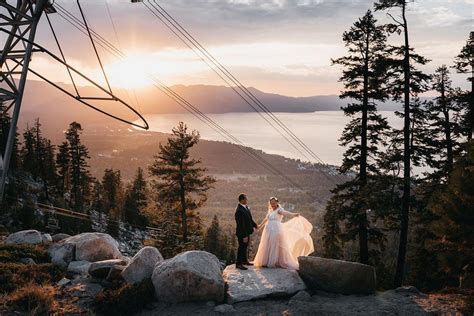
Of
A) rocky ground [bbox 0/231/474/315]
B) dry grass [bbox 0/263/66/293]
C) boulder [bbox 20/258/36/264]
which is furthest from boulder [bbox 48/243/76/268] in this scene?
rocky ground [bbox 0/231/474/315]

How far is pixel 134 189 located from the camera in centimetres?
7388

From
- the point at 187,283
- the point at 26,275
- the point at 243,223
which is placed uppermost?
the point at 243,223

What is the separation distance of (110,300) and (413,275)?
22.7 meters

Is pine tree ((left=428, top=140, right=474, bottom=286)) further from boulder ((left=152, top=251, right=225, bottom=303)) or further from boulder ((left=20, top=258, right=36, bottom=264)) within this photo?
boulder ((left=20, top=258, right=36, bottom=264))

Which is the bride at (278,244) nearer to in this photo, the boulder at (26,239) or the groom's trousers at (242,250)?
the groom's trousers at (242,250)

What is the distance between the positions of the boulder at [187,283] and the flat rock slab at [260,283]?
0.57m

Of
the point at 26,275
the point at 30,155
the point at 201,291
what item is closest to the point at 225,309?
the point at 201,291

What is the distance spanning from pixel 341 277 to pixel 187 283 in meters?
4.76

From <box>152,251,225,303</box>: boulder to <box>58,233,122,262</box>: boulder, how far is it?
15.6ft

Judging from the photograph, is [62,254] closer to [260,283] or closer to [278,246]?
[260,283]

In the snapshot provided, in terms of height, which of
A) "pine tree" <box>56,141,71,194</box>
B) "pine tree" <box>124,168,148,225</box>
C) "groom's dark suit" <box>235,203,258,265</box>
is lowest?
"pine tree" <box>124,168,148,225</box>

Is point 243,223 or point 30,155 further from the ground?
point 30,155

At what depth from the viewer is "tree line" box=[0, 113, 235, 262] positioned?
103 ft

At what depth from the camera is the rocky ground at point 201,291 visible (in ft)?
34.1
